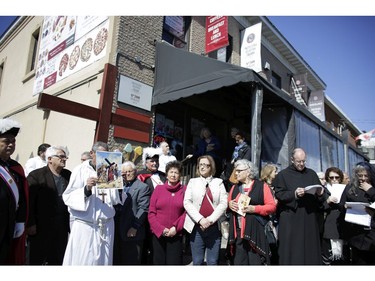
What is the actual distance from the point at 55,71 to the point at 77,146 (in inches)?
149

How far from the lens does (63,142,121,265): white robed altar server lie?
3227mm

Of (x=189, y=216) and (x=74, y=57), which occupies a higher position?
(x=74, y=57)

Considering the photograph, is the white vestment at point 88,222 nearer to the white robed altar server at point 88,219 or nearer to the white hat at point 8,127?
the white robed altar server at point 88,219

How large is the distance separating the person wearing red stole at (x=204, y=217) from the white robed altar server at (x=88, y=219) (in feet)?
3.35

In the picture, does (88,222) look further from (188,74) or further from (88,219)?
(188,74)

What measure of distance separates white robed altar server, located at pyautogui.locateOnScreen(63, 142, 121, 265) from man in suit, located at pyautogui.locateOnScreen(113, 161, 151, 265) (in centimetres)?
51

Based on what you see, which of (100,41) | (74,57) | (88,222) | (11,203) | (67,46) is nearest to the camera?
(11,203)

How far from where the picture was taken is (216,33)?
1045 cm

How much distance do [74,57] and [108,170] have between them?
7236 millimetres

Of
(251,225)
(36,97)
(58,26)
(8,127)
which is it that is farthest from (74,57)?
(251,225)

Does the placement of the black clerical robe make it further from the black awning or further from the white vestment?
the black awning

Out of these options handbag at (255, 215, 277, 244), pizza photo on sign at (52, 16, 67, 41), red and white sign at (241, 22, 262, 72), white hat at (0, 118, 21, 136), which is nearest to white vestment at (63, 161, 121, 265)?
white hat at (0, 118, 21, 136)

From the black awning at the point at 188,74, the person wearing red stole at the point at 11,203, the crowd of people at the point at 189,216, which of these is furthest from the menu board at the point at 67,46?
the person wearing red stole at the point at 11,203

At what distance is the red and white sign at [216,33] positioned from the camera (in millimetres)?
10078
